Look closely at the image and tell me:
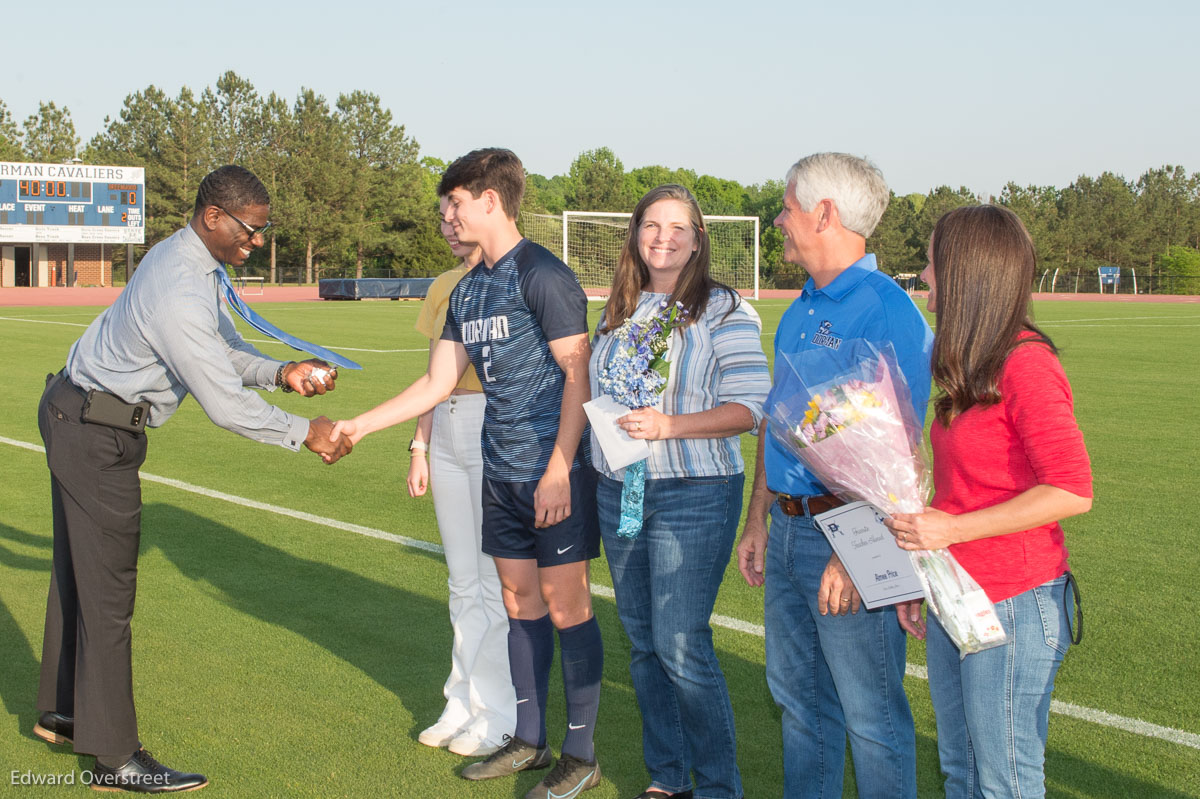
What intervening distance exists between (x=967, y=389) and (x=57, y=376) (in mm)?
3172

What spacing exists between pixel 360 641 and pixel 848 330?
3.26 meters

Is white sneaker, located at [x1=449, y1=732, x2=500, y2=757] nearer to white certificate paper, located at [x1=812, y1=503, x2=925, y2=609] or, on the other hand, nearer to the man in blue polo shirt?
the man in blue polo shirt

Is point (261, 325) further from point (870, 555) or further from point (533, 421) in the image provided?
point (870, 555)

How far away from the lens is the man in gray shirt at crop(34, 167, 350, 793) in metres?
3.70

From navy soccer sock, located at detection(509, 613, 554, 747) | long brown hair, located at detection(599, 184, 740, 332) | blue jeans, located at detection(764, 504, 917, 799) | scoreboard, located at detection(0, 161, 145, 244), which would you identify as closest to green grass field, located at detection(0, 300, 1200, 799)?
navy soccer sock, located at detection(509, 613, 554, 747)

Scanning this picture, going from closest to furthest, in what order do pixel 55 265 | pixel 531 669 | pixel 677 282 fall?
1. pixel 677 282
2. pixel 531 669
3. pixel 55 265

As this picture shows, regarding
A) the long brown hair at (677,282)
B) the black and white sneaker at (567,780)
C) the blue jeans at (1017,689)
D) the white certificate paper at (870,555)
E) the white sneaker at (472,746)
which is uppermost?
the long brown hair at (677,282)

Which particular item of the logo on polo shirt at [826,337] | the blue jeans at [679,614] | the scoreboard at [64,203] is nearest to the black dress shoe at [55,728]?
the blue jeans at [679,614]

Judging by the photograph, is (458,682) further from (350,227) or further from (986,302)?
(350,227)

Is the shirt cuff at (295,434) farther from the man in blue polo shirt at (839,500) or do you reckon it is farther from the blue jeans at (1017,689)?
the blue jeans at (1017,689)

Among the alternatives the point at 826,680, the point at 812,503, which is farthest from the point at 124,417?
the point at 826,680

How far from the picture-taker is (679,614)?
3.34 metres

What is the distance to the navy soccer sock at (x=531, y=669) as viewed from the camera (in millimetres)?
3883

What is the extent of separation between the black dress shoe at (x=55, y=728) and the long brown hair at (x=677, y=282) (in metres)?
2.52
